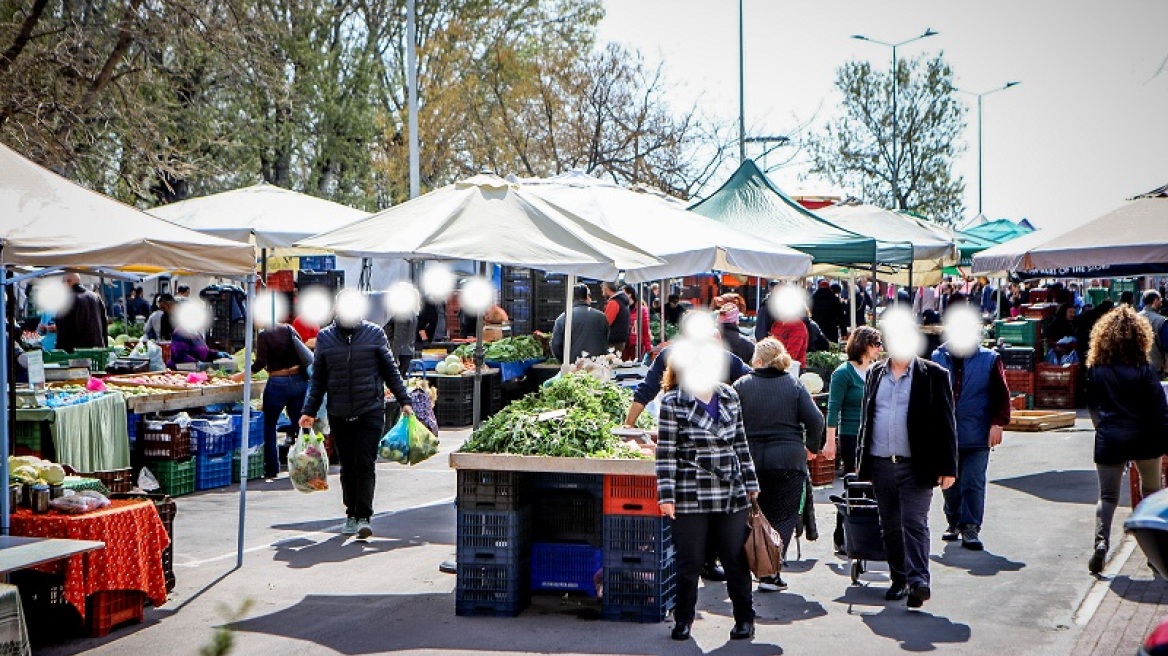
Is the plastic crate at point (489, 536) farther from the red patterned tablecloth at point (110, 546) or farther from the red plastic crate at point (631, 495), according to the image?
the red patterned tablecloth at point (110, 546)

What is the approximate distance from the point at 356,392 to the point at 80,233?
3.17m

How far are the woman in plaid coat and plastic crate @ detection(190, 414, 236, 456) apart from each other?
7.28 meters

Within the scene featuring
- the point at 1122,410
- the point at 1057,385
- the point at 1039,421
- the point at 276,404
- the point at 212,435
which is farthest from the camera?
the point at 1057,385

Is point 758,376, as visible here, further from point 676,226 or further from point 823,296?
point 823,296

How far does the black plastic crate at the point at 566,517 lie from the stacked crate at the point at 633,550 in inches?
20.1

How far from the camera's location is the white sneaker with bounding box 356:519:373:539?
35.4 ft

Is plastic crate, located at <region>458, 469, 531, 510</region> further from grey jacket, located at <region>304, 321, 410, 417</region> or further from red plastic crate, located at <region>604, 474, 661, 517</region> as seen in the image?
grey jacket, located at <region>304, 321, 410, 417</region>

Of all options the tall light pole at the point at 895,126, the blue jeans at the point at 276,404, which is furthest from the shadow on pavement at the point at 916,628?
the tall light pole at the point at 895,126

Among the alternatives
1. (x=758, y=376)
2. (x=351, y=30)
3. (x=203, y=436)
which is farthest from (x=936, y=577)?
(x=351, y=30)

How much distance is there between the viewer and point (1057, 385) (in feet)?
68.3

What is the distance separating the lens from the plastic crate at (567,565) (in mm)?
8570

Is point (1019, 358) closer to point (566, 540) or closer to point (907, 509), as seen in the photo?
point (907, 509)

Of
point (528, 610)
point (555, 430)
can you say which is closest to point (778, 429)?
point (555, 430)

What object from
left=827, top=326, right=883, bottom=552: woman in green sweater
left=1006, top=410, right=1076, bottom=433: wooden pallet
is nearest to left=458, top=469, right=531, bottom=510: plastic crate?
left=827, top=326, right=883, bottom=552: woman in green sweater
